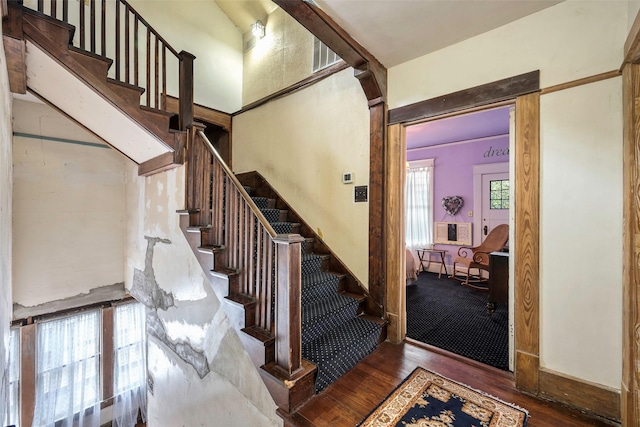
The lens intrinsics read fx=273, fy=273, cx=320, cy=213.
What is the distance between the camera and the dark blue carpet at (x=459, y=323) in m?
2.53

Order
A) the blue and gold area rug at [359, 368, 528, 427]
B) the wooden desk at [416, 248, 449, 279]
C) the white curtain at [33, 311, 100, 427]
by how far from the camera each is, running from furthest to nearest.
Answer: the wooden desk at [416, 248, 449, 279]
the white curtain at [33, 311, 100, 427]
the blue and gold area rug at [359, 368, 528, 427]

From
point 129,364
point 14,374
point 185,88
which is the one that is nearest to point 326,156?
point 185,88

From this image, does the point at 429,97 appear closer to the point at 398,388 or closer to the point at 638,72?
the point at 638,72

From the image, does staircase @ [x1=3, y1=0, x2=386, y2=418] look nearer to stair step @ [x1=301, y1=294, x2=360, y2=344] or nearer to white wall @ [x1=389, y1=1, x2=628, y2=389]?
stair step @ [x1=301, y1=294, x2=360, y2=344]

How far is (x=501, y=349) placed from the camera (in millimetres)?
2551

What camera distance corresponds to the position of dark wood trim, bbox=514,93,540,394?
6.13ft

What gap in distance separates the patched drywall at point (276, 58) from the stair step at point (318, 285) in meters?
2.47

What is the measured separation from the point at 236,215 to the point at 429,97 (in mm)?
1899

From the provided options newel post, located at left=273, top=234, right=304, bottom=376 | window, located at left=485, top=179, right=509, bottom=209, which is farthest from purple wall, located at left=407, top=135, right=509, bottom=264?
newel post, located at left=273, top=234, right=304, bottom=376

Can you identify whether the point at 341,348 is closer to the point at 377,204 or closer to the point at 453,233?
the point at 377,204

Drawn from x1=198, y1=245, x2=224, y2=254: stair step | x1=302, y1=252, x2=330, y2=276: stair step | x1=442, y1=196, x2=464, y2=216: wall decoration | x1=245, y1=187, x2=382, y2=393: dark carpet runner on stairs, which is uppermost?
x1=442, y1=196, x2=464, y2=216: wall decoration

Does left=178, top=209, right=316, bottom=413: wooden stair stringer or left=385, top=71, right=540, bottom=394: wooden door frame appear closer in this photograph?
left=178, top=209, right=316, bottom=413: wooden stair stringer

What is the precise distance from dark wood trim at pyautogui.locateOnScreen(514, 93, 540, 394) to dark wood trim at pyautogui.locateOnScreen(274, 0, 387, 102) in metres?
1.14

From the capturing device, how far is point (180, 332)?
2770 mm
